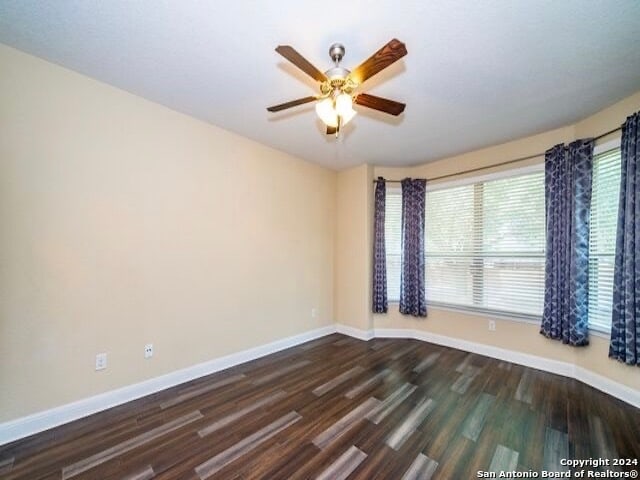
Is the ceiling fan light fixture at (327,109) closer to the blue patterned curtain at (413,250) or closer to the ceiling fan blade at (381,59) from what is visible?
the ceiling fan blade at (381,59)

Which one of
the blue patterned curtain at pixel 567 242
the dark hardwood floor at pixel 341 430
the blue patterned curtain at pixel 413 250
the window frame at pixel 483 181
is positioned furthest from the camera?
the blue patterned curtain at pixel 413 250

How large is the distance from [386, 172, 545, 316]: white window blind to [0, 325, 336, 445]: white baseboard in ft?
7.83

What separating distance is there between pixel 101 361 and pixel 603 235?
4.68 metres

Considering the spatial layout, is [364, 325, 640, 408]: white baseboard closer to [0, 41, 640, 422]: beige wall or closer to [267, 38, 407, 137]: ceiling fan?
[0, 41, 640, 422]: beige wall

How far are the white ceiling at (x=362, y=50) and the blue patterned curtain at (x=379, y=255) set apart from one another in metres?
1.50


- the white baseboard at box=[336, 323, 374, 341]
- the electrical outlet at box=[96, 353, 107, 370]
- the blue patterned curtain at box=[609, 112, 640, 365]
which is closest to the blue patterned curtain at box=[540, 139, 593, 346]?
the blue patterned curtain at box=[609, 112, 640, 365]

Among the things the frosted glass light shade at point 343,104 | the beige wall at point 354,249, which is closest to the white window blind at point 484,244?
the beige wall at point 354,249

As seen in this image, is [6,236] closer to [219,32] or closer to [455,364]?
[219,32]

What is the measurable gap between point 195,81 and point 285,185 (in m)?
1.76

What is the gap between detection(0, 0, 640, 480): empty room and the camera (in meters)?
1.73

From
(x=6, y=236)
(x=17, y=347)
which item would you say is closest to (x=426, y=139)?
(x=6, y=236)

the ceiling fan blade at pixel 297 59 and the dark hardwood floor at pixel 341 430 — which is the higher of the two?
the ceiling fan blade at pixel 297 59

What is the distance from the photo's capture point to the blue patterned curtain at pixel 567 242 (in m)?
2.77

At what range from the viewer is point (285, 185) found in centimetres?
387
